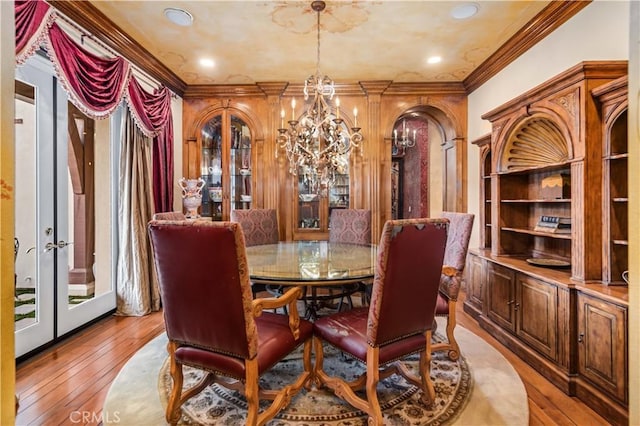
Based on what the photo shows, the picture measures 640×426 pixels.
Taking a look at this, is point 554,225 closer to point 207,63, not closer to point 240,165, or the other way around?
point 240,165

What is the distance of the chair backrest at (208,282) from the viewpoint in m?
1.31

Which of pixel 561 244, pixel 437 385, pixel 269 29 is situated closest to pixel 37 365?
pixel 437 385

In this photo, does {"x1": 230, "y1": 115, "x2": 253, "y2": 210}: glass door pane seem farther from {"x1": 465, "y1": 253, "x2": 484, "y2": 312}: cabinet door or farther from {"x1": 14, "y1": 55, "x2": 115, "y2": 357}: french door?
{"x1": 465, "y1": 253, "x2": 484, "y2": 312}: cabinet door

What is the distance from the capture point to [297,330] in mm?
1685

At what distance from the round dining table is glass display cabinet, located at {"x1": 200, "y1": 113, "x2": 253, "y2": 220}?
1.71 m

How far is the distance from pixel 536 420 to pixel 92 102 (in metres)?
3.83

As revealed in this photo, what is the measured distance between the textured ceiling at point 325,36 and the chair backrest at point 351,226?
180cm

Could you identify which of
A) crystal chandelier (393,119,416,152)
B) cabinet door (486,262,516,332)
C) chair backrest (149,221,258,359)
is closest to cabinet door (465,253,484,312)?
cabinet door (486,262,516,332)

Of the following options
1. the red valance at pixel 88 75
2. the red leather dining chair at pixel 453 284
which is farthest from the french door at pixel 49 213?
the red leather dining chair at pixel 453 284

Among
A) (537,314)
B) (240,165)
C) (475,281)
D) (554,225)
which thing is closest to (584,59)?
(554,225)

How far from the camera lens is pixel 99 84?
8.38 ft

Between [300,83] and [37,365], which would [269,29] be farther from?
[37,365]

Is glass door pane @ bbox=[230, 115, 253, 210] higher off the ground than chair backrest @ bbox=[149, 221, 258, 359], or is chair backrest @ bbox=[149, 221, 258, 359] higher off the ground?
glass door pane @ bbox=[230, 115, 253, 210]

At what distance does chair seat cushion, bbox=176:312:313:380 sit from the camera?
1421 millimetres
